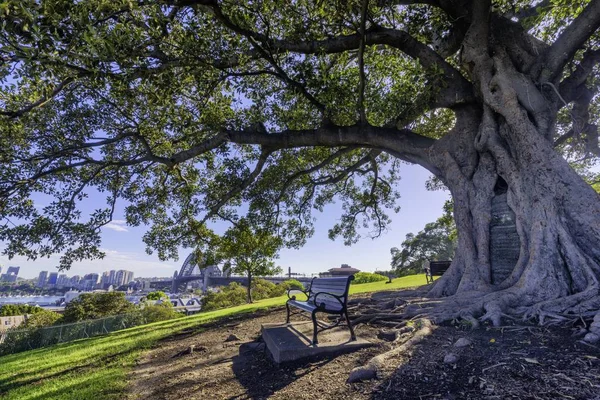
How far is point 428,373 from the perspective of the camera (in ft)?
8.94

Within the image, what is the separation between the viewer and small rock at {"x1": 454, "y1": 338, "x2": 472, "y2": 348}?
3.26 m

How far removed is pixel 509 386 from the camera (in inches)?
91.0

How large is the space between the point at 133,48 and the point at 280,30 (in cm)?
390

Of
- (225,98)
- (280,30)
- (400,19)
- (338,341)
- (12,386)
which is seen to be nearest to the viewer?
(338,341)

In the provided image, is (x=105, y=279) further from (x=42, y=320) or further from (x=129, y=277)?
(x=42, y=320)

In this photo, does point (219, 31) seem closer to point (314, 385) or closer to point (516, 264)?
point (314, 385)

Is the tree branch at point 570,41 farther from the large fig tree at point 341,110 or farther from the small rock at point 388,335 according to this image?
the small rock at point 388,335

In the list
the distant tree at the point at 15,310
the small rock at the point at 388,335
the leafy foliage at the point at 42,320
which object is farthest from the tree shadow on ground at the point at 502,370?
the distant tree at the point at 15,310

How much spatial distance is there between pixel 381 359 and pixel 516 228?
447 centimetres

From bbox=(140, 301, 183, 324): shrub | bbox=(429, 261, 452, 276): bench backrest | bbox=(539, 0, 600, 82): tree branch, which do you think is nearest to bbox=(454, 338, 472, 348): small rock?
bbox=(539, 0, 600, 82): tree branch

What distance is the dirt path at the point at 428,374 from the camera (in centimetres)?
234

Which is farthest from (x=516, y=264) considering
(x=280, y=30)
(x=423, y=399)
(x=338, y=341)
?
(x=280, y=30)

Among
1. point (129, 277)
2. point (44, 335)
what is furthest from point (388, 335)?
point (129, 277)

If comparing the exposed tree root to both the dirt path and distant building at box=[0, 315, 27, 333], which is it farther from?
distant building at box=[0, 315, 27, 333]
